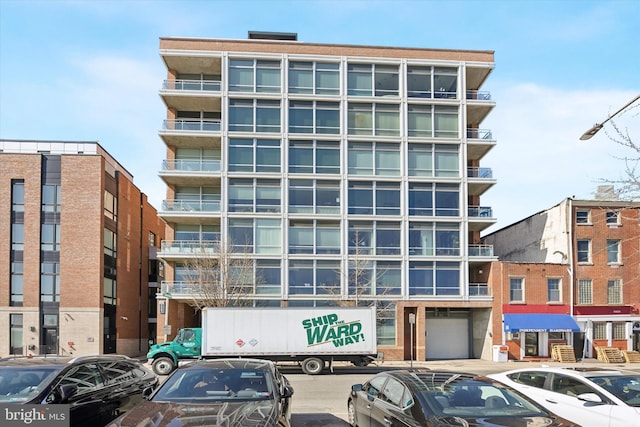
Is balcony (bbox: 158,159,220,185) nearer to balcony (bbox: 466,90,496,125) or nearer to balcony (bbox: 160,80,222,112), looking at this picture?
balcony (bbox: 160,80,222,112)

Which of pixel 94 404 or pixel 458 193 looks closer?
pixel 94 404

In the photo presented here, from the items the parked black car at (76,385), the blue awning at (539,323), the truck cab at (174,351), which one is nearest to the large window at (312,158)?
the blue awning at (539,323)

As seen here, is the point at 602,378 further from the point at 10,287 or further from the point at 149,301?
the point at 149,301

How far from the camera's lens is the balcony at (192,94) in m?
38.3

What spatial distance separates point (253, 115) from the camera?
38.4 meters

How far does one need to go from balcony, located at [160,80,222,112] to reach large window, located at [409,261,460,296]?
18.4 m

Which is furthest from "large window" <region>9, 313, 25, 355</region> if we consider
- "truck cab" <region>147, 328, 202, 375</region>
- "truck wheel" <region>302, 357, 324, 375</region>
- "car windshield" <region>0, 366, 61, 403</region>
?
"car windshield" <region>0, 366, 61, 403</region>

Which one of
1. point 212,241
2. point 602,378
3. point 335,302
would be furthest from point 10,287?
point 602,378

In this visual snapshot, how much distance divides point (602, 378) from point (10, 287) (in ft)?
124

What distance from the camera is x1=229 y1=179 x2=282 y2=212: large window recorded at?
3747 cm

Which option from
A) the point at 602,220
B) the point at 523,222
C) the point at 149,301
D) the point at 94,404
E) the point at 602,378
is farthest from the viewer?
the point at 149,301

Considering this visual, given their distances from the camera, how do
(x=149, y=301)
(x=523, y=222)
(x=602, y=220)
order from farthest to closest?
(x=149, y=301), (x=523, y=222), (x=602, y=220)

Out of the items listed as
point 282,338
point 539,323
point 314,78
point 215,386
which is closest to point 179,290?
point 282,338

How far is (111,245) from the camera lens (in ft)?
134
